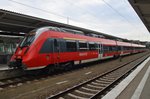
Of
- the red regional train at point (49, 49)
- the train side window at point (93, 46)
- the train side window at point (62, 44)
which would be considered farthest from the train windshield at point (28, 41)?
the train side window at point (93, 46)

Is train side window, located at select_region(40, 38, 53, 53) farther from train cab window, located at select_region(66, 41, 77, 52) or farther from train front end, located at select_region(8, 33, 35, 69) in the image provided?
train cab window, located at select_region(66, 41, 77, 52)

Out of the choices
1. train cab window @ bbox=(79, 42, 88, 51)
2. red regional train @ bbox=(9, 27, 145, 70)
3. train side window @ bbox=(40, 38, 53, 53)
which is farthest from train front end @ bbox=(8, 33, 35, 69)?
train cab window @ bbox=(79, 42, 88, 51)

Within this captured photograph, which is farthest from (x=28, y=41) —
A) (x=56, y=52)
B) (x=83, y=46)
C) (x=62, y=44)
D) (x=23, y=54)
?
(x=83, y=46)

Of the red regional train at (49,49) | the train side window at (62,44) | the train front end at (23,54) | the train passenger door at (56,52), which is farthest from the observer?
the train side window at (62,44)

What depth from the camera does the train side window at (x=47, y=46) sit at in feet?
48.7

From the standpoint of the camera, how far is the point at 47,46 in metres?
15.1

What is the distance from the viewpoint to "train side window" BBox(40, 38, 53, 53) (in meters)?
14.8

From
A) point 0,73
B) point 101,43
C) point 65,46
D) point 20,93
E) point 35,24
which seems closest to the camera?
point 20,93

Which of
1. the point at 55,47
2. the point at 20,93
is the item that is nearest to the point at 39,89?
the point at 20,93

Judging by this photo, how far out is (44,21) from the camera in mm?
20953

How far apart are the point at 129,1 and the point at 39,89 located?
26.9ft

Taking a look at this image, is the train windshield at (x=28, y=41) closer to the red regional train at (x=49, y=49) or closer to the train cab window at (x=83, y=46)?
→ the red regional train at (x=49, y=49)

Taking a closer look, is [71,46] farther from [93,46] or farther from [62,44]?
[93,46]

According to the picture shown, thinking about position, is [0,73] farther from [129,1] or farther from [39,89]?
[129,1]
